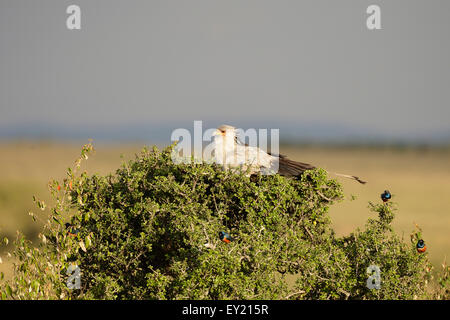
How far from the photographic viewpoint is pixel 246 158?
9.94 meters

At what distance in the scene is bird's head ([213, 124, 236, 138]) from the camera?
395 inches

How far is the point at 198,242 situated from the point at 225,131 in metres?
2.69

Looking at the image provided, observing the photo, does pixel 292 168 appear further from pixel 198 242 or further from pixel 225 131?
pixel 198 242

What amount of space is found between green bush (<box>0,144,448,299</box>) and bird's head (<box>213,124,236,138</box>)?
0.97 m

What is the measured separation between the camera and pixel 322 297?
8.79 metres

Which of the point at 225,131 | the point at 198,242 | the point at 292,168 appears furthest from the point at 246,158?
the point at 198,242

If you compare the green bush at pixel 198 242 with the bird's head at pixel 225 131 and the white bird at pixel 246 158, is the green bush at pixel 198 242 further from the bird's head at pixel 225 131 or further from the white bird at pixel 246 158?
the bird's head at pixel 225 131

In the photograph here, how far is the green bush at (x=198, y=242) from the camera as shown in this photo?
8180 mm

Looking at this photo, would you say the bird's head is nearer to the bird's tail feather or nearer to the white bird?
the white bird

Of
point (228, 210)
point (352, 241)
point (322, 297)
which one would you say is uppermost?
point (228, 210)

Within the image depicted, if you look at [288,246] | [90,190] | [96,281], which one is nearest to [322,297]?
[288,246]
